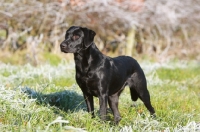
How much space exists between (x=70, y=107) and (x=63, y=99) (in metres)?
0.17

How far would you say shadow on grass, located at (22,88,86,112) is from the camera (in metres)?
5.24

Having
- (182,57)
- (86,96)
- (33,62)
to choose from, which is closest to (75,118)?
(86,96)

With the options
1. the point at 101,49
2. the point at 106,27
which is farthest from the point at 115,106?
the point at 101,49

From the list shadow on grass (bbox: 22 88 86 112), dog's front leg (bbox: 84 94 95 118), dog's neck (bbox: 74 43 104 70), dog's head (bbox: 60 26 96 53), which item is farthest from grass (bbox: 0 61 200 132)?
dog's head (bbox: 60 26 96 53)

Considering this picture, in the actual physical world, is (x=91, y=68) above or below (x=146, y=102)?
above

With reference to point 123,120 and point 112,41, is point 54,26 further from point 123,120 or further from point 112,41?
point 123,120

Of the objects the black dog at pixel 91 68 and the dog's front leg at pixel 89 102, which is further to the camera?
the dog's front leg at pixel 89 102

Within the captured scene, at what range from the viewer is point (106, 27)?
1361 cm

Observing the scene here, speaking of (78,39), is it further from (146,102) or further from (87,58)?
Answer: (146,102)

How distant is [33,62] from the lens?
10320 millimetres

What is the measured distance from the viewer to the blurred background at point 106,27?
444 inches

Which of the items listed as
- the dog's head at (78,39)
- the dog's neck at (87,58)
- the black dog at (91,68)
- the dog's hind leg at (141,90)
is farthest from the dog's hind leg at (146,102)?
the dog's head at (78,39)

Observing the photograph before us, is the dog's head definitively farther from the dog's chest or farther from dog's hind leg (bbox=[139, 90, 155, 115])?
dog's hind leg (bbox=[139, 90, 155, 115])

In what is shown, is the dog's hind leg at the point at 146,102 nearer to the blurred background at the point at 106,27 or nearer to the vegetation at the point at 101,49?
the vegetation at the point at 101,49
